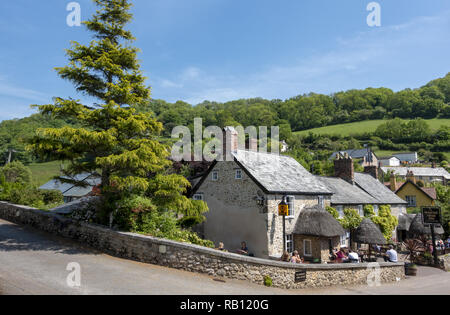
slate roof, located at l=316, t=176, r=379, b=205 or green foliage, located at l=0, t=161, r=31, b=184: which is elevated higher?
green foliage, located at l=0, t=161, r=31, b=184

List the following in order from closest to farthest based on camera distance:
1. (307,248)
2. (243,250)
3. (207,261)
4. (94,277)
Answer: (94,277) < (207,261) < (243,250) < (307,248)

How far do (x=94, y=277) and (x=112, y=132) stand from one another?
644 centimetres

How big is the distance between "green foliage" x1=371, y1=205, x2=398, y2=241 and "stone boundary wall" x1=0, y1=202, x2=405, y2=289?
12673mm

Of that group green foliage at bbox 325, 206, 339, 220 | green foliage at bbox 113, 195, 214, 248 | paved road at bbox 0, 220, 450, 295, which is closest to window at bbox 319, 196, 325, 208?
green foliage at bbox 325, 206, 339, 220

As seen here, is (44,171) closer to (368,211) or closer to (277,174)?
(277,174)

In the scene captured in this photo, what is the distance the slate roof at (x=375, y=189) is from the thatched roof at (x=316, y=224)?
36.3 ft

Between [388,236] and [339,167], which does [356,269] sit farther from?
[339,167]

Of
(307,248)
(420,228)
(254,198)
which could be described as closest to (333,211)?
(307,248)

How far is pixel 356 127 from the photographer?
125 m

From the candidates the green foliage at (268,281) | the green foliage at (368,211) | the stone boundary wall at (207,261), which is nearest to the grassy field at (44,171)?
the stone boundary wall at (207,261)

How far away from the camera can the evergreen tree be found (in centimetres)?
1317

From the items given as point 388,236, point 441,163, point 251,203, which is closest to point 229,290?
point 251,203

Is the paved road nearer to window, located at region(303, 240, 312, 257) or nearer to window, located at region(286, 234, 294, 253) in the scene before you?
window, located at region(303, 240, 312, 257)

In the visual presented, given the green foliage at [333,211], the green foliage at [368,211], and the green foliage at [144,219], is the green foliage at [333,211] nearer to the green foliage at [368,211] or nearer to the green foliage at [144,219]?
the green foliage at [368,211]
